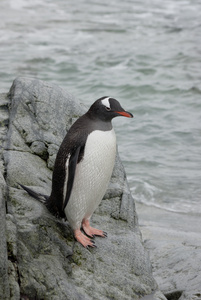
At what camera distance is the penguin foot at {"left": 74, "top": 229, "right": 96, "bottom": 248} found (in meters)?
4.03

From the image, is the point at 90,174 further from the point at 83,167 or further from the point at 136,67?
the point at 136,67

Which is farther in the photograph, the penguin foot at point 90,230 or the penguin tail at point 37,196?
the penguin foot at point 90,230

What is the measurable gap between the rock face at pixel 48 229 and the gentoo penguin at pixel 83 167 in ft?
0.48

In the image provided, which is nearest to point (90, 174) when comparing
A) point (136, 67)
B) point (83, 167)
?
point (83, 167)

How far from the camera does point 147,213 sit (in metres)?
6.75

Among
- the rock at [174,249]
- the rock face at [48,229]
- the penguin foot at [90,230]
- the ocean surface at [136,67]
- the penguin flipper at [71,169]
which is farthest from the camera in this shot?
the ocean surface at [136,67]

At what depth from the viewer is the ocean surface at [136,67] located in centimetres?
824

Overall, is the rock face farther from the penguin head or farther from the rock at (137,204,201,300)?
the penguin head

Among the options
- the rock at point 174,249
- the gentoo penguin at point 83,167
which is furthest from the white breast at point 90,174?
the rock at point 174,249

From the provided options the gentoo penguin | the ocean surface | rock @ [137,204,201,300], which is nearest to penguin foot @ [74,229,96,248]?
the gentoo penguin

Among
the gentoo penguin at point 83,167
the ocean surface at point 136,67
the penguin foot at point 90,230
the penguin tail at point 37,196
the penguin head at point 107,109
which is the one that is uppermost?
the penguin head at point 107,109

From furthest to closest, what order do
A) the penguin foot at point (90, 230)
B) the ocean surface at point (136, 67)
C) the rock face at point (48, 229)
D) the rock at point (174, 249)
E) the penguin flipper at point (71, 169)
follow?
the ocean surface at point (136, 67), the rock at point (174, 249), the penguin foot at point (90, 230), the penguin flipper at point (71, 169), the rock face at point (48, 229)

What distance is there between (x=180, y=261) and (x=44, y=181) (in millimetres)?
1473

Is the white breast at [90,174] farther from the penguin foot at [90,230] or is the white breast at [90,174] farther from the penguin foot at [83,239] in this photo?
the penguin foot at [90,230]
